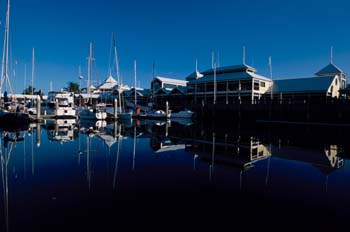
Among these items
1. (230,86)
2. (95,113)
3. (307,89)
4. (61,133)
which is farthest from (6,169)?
(307,89)

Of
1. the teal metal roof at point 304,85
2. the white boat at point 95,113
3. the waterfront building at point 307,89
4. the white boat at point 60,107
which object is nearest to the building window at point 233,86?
the waterfront building at point 307,89

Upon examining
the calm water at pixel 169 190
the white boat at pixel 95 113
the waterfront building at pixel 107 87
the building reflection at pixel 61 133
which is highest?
the waterfront building at pixel 107 87

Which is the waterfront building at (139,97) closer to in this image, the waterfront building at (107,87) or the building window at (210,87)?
the waterfront building at (107,87)

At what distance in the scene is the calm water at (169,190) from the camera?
5.42 metres

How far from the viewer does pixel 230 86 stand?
48281 mm

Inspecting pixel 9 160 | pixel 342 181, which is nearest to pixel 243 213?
pixel 342 181

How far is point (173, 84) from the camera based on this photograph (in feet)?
226

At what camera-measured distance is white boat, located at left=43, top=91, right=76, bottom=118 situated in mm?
39594

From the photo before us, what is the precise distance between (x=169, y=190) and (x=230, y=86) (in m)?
42.9

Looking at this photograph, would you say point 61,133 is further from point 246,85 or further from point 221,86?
point 221,86

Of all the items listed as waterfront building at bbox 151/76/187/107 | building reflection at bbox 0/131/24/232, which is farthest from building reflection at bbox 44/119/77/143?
waterfront building at bbox 151/76/187/107

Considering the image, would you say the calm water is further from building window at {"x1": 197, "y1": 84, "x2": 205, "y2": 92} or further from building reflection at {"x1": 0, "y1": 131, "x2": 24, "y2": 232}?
building window at {"x1": 197, "y1": 84, "x2": 205, "y2": 92}

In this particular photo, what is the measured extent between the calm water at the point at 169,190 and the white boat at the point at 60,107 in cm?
2780

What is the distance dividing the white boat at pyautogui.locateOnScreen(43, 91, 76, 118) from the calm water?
2780 cm
